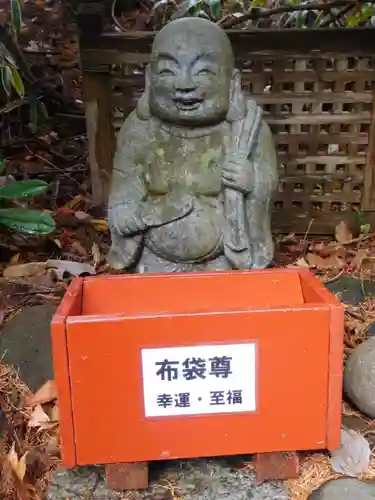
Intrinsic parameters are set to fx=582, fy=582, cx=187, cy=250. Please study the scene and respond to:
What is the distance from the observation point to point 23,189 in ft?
8.57

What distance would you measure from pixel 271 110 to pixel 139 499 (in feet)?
7.15

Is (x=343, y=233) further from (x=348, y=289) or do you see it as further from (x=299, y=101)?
(x=299, y=101)

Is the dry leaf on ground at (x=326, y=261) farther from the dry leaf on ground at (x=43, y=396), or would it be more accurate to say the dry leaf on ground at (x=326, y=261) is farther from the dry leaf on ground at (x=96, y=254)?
the dry leaf on ground at (x=43, y=396)

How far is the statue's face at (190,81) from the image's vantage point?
Answer: 194 centimetres

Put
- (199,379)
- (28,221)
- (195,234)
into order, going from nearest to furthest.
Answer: (199,379) < (195,234) < (28,221)

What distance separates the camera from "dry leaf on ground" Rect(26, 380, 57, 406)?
1989mm

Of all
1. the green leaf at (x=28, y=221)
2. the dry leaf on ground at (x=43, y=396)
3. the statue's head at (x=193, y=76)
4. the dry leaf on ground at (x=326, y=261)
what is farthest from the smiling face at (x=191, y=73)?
the dry leaf on ground at (x=326, y=261)

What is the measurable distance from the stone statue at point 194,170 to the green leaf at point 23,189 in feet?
2.02

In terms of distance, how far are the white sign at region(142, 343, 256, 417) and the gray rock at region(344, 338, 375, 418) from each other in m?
0.53

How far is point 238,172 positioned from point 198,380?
2.62ft

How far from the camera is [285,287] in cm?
171

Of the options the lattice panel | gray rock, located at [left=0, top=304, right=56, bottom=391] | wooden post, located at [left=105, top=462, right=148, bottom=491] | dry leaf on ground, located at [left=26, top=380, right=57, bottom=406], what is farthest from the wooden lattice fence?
wooden post, located at [left=105, top=462, right=148, bottom=491]

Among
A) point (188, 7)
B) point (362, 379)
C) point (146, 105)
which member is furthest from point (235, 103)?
point (188, 7)

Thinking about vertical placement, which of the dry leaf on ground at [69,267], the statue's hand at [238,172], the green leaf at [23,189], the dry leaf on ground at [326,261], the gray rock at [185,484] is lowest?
the dry leaf on ground at [326,261]
